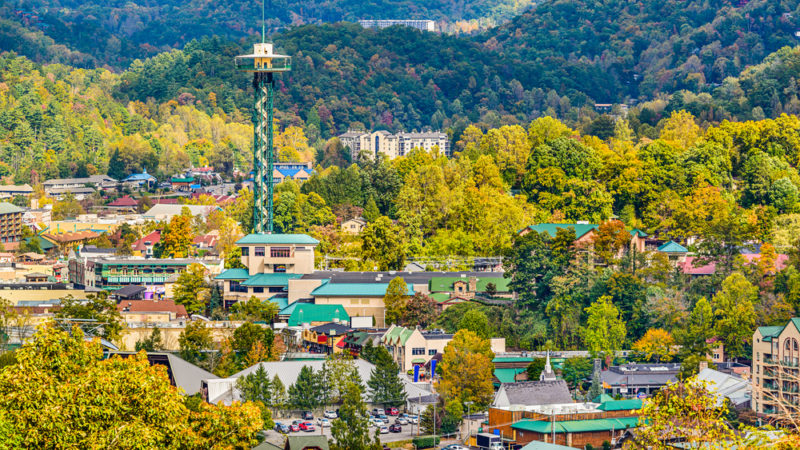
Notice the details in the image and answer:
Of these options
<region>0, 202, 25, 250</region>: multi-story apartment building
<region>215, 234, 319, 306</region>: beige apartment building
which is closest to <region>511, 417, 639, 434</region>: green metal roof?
<region>215, 234, 319, 306</region>: beige apartment building

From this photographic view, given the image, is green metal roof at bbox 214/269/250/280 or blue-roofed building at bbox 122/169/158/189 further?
blue-roofed building at bbox 122/169/158/189

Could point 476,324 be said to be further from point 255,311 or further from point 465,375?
point 255,311

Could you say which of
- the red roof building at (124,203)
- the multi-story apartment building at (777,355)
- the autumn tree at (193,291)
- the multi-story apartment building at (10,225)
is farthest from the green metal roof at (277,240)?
the red roof building at (124,203)

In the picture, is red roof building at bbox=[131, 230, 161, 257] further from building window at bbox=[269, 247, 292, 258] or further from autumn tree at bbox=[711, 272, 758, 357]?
autumn tree at bbox=[711, 272, 758, 357]

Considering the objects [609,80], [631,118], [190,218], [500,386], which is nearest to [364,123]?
[609,80]

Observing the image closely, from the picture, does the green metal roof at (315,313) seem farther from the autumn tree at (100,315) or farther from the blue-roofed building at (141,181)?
the blue-roofed building at (141,181)

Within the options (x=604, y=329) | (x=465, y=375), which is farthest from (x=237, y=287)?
(x=465, y=375)
